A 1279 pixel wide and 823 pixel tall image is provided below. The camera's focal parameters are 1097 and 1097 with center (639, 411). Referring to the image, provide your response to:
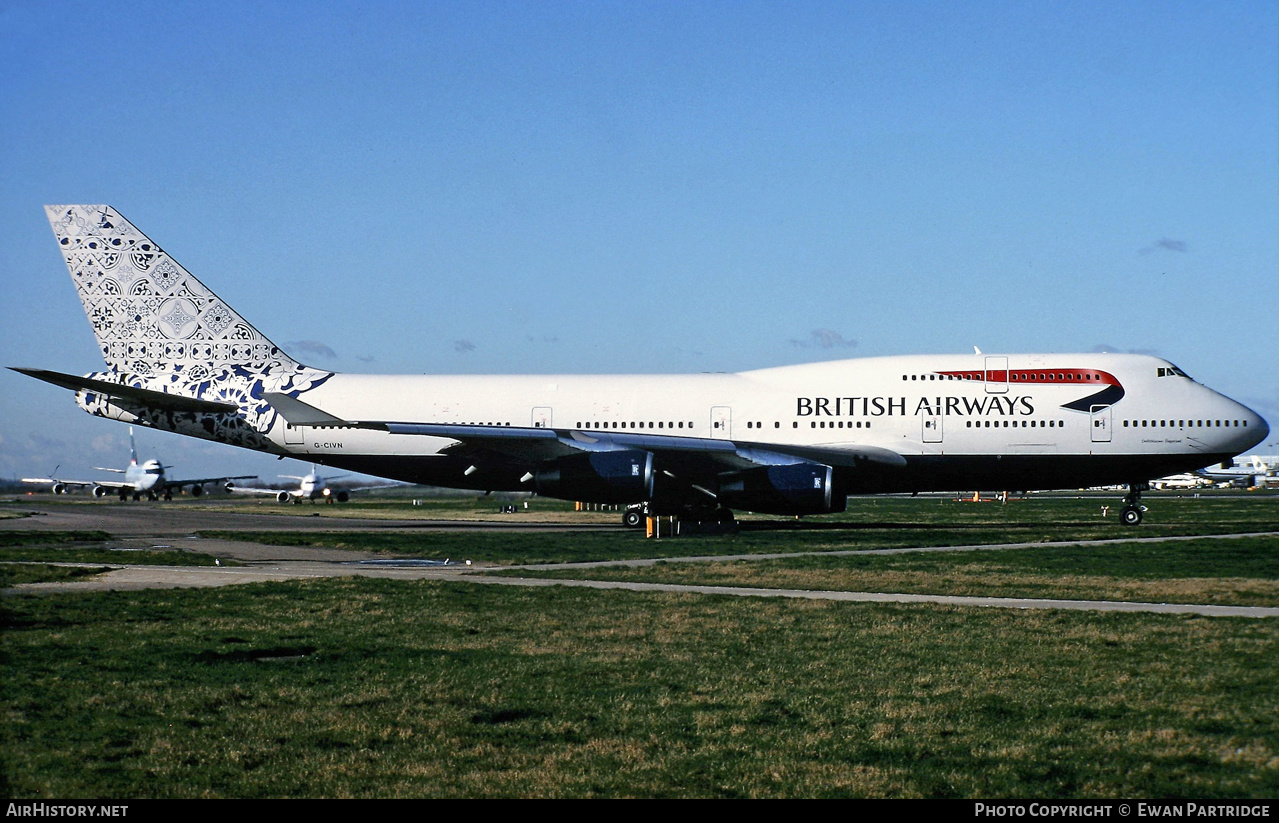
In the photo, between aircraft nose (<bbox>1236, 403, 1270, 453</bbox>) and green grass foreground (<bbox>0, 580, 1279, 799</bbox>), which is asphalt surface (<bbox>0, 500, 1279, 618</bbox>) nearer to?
green grass foreground (<bbox>0, 580, 1279, 799</bbox>)

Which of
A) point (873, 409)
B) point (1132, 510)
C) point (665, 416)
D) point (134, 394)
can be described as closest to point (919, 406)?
point (873, 409)

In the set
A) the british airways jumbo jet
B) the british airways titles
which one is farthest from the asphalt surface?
the british airways titles

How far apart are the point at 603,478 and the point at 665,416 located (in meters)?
4.77

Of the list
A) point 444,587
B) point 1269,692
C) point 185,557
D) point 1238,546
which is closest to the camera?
point 1269,692

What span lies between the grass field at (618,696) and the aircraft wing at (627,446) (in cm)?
1422

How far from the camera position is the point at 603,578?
70.0ft

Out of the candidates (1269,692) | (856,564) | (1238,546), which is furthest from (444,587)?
(1238,546)

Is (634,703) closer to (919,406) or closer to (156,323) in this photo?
(919,406)

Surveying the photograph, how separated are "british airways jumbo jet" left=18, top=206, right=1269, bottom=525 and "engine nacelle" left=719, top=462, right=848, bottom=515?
65 millimetres

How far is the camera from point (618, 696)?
1096cm

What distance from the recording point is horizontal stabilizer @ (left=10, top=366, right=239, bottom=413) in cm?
3403

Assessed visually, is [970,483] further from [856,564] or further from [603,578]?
[603,578]

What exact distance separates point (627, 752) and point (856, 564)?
15447mm

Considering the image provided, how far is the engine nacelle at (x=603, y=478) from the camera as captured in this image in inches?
1276
